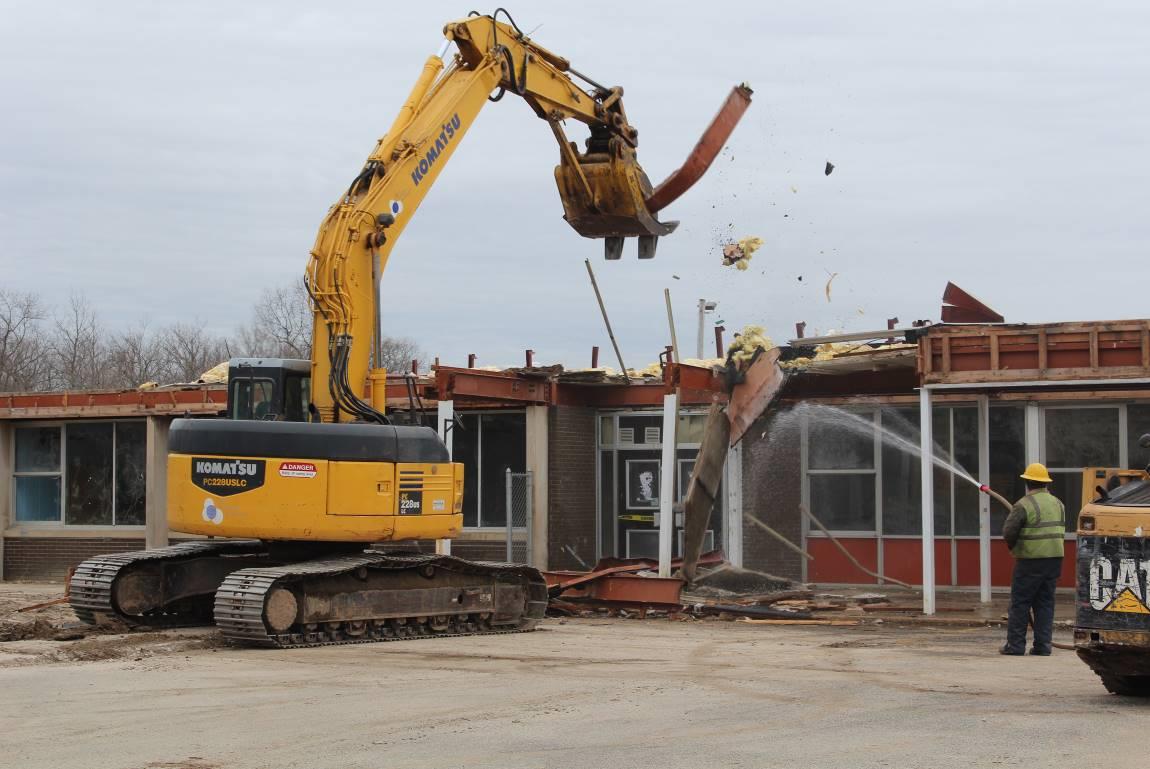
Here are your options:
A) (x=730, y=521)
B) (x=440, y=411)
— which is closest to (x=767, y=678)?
(x=440, y=411)

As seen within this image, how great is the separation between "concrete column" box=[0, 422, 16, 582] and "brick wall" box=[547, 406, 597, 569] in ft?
36.6

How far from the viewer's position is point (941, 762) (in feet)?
27.0

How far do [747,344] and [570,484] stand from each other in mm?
5340

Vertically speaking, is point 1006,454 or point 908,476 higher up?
point 1006,454

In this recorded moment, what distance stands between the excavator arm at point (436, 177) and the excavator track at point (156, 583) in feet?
8.55

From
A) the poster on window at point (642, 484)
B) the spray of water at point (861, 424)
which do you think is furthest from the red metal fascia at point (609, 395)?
the spray of water at point (861, 424)

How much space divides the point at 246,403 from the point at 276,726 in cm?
633

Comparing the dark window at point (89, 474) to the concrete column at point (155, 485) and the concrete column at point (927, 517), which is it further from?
the concrete column at point (927, 517)

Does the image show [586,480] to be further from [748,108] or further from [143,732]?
[143,732]

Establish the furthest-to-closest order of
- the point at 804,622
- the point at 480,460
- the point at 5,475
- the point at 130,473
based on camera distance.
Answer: the point at 5,475 < the point at 130,473 < the point at 480,460 < the point at 804,622

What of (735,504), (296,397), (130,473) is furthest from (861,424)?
(130,473)

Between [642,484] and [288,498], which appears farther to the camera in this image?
[642,484]

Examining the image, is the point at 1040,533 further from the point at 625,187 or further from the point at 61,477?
the point at 61,477

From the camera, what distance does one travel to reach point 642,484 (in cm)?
2622
